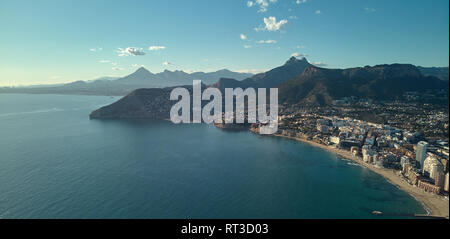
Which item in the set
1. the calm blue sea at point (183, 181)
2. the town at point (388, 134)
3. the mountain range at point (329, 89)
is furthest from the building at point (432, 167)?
the mountain range at point (329, 89)

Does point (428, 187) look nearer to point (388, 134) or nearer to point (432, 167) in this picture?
point (432, 167)

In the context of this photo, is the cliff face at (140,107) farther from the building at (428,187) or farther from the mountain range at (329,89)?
the building at (428,187)

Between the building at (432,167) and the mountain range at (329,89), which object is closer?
the building at (432,167)

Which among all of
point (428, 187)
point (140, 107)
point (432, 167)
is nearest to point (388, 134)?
point (432, 167)

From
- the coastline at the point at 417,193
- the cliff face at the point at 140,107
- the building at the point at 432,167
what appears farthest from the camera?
the cliff face at the point at 140,107

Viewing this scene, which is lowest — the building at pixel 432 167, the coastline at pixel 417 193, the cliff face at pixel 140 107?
the coastline at pixel 417 193

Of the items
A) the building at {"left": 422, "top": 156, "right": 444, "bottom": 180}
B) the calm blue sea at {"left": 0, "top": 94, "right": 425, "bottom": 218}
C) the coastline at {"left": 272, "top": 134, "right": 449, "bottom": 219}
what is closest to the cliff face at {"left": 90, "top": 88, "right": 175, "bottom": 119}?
the calm blue sea at {"left": 0, "top": 94, "right": 425, "bottom": 218}
